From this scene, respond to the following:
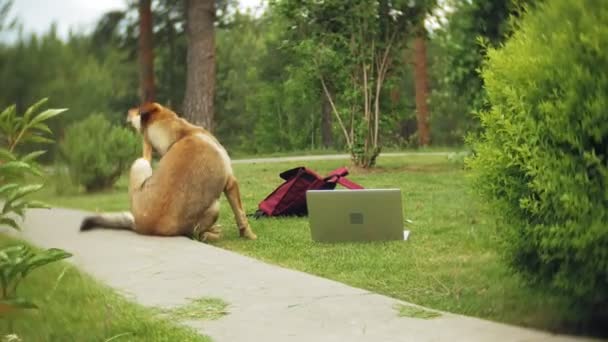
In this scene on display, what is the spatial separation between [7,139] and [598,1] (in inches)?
93.9

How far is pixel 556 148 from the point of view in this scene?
132 inches

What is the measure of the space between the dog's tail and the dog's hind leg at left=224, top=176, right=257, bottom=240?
84cm

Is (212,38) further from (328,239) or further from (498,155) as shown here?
(498,155)

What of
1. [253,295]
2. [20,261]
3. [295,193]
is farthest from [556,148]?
[295,193]

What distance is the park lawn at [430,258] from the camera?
12.7 feet

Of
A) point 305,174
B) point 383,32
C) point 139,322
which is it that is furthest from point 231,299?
point 383,32

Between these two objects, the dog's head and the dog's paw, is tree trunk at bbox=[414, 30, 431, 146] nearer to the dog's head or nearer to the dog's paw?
the dog's paw

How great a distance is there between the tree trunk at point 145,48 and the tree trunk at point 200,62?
2.63 m

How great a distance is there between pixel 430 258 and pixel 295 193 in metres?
2.56

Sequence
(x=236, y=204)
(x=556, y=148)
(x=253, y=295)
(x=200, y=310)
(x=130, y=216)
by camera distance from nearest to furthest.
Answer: (x=556, y=148) → (x=200, y=310) → (x=253, y=295) → (x=236, y=204) → (x=130, y=216)

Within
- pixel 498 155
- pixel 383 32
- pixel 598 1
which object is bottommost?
pixel 498 155

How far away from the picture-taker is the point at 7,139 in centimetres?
272

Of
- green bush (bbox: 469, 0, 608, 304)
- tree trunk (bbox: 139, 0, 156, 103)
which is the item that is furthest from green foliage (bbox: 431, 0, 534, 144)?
tree trunk (bbox: 139, 0, 156, 103)

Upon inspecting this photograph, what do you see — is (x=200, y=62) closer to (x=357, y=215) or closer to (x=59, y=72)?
(x=357, y=215)
